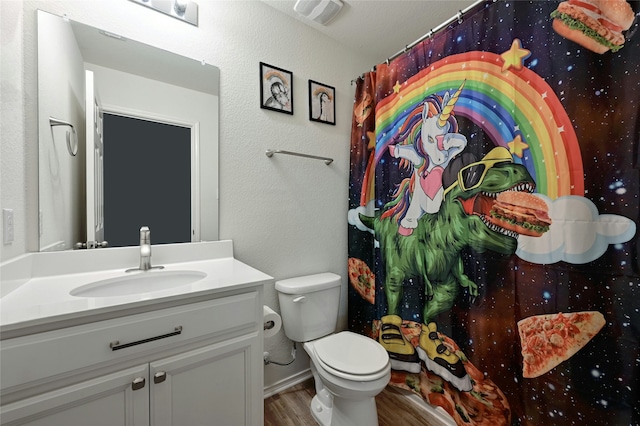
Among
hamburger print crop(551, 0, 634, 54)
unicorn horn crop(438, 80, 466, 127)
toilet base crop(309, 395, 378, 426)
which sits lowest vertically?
toilet base crop(309, 395, 378, 426)

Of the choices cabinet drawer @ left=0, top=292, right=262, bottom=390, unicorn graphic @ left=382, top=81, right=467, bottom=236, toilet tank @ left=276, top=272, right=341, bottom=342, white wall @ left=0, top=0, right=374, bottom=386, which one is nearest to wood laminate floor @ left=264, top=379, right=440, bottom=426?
white wall @ left=0, top=0, right=374, bottom=386

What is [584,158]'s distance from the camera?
96cm

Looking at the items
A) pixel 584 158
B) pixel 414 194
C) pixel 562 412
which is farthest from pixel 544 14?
pixel 562 412

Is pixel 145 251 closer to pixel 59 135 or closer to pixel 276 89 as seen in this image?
pixel 59 135

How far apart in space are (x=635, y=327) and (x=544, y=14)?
3.96 feet

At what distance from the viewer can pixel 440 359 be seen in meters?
1.40

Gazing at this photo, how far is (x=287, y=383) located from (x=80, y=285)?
1.31 metres

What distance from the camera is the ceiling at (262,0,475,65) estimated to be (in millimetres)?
1562

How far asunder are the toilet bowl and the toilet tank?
12 centimetres

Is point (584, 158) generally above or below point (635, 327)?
above

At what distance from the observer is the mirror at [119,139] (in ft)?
3.59

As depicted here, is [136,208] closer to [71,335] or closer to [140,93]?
[140,93]

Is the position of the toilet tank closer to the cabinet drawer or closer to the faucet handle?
the cabinet drawer

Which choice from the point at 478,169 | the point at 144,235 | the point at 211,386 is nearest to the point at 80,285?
the point at 144,235
